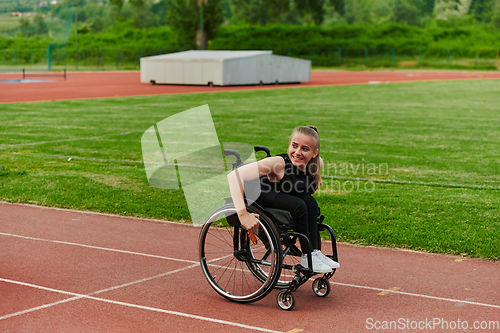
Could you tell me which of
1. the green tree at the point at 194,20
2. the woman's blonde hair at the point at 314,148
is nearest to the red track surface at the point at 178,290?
the woman's blonde hair at the point at 314,148

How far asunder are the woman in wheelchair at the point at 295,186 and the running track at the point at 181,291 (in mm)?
490

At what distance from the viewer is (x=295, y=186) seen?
4.87 m

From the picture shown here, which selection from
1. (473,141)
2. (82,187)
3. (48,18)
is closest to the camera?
(82,187)

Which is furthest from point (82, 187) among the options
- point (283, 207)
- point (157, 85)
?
point (157, 85)

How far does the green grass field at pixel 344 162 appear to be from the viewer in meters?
7.38

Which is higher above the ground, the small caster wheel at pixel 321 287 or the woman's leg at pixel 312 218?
the woman's leg at pixel 312 218

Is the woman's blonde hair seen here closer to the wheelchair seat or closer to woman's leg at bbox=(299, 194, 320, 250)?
woman's leg at bbox=(299, 194, 320, 250)

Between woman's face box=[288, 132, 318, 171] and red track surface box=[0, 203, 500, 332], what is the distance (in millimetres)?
1105

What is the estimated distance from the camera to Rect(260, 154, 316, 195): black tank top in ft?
16.0

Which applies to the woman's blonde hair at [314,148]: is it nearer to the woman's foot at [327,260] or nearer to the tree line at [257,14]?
the woman's foot at [327,260]

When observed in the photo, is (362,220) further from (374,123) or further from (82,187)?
(374,123)

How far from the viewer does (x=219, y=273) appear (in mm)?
5641

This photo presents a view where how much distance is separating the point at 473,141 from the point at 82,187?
8906 mm

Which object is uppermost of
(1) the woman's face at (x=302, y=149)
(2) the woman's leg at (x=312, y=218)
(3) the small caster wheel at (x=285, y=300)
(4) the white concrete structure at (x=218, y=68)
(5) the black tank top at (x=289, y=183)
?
(1) the woman's face at (x=302, y=149)
